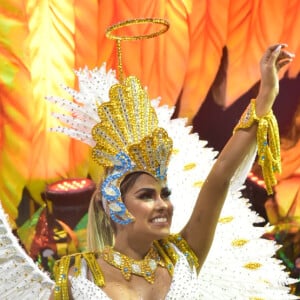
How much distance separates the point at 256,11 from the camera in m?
4.16

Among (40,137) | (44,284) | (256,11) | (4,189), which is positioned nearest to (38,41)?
(40,137)

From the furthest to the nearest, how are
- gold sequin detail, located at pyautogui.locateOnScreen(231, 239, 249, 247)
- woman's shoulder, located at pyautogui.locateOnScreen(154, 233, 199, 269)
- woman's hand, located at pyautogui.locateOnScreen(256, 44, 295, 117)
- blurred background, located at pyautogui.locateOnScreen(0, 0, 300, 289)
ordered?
blurred background, located at pyautogui.locateOnScreen(0, 0, 300, 289)
gold sequin detail, located at pyautogui.locateOnScreen(231, 239, 249, 247)
woman's shoulder, located at pyautogui.locateOnScreen(154, 233, 199, 269)
woman's hand, located at pyautogui.locateOnScreen(256, 44, 295, 117)

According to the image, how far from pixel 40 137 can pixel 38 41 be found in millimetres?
446

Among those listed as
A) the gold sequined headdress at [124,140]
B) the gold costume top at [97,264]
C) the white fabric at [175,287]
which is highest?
the gold sequined headdress at [124,140]

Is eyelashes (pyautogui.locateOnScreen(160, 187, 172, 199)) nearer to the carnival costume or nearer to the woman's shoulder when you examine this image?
the carnival costume

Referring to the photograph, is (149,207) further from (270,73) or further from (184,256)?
(270,73)

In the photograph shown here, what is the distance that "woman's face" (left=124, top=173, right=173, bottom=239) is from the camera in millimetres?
2098

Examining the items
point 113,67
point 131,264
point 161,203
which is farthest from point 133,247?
point 113,67

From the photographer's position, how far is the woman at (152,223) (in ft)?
6.88

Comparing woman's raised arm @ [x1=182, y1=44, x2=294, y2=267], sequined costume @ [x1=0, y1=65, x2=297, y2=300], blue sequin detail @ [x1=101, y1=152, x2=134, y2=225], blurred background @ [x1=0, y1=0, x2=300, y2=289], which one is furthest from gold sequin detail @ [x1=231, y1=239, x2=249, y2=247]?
blurred background @ [x1=0, y1=0, x2=300, y2=289]

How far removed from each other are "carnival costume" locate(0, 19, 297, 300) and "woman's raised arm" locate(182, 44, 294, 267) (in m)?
0.03

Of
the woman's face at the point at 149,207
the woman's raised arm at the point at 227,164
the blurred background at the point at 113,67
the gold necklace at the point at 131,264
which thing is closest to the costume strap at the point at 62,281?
the gold necklace at the point at 131,264

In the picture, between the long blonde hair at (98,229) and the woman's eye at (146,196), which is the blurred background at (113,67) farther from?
the woman's eye at (146,196)

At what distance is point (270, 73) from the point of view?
2.07 metres
